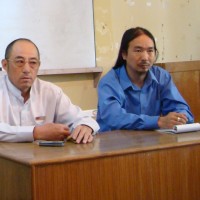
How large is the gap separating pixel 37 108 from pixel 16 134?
328 mm

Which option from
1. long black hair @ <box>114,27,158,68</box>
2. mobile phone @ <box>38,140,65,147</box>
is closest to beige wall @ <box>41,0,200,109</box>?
long black hair @ <box>114,27,158,68</box>

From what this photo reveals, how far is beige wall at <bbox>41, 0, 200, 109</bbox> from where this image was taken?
3668mm

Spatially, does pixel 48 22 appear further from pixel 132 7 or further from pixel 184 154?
pixel 184 154

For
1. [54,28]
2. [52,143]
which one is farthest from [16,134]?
[54,28]

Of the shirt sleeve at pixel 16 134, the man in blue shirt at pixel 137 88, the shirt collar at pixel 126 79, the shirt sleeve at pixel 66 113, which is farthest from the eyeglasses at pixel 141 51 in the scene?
the shirt sleeve at pixel 16 134

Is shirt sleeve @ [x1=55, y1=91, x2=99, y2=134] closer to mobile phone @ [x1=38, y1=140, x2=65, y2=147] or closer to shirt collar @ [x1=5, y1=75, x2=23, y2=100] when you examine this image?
shirt collar @ [x1=5, y1=75, x2=23, y2=100]

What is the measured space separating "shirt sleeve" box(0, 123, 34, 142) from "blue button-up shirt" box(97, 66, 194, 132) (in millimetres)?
583

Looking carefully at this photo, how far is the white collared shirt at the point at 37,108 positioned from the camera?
2.04m

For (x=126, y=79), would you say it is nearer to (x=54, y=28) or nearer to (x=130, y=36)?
(x=130, y=36)

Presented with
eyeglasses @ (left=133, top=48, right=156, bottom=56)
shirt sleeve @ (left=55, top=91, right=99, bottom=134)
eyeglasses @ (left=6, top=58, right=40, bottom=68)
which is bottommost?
shirt sleeve @ (left=55, top=91, right=99, bottom=134)

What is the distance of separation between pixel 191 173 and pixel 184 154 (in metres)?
0.08

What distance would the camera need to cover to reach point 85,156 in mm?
1360

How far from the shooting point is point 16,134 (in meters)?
1.80

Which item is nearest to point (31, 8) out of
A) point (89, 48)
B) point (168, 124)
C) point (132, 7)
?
point (89, 48)
